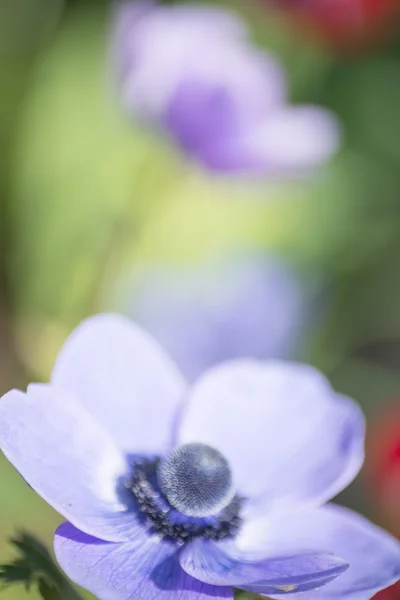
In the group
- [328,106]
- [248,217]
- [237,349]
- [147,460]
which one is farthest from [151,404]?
[328,106]

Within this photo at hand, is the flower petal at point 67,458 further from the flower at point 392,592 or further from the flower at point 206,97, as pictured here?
the flower at point 206,97

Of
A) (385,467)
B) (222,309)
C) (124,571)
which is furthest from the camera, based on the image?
(222,309)

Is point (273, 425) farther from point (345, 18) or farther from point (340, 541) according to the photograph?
point (345, 18)

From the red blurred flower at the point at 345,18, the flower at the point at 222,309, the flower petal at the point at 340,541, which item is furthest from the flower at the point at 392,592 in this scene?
the red blurred flower at the point at 345,18

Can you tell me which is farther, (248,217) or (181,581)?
(248,217)

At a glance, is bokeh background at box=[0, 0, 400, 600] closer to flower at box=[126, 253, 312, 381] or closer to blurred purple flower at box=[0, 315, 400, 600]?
flower at box=[126, 253, 312, 381]

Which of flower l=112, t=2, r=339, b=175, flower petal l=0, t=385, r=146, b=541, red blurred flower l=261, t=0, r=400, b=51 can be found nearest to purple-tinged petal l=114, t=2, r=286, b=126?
flower l=112, t=2, r=339, b=175

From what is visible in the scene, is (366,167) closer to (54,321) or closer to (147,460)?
(54,321)

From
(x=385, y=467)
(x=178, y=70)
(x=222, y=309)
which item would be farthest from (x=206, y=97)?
(x=385, y=467)
